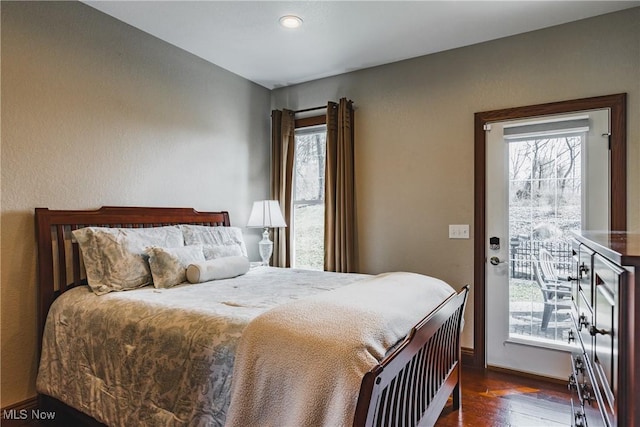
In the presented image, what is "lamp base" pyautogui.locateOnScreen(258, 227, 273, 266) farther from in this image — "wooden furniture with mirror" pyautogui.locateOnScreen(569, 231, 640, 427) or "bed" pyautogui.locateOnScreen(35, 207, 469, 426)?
"wooden furniture with mirror" pyautogui.locateOnScreen(569, 231, 640, 427)

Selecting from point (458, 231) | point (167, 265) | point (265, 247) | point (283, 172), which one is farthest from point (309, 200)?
point (167, 265)

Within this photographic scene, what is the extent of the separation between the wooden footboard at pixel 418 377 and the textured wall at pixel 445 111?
40.7 inches

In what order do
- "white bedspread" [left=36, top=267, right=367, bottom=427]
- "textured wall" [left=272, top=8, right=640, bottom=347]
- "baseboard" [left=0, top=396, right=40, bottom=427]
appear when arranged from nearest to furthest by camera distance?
"white bedspread" [left=36, top=267, right=367, bottom=427]
"baseboard" [left=0, top=396, right=40, bottom=427]
"textured wall" [left=272, top=8, right=640, bottom=347]

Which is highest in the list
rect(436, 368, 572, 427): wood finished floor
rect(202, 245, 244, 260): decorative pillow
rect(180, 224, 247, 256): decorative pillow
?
rect(180, 224, 247, 256): decorative pillow

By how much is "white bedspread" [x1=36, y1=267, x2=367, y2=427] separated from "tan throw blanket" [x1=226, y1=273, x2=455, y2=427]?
144 millimetres

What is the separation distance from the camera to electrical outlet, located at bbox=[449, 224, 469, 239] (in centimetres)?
311

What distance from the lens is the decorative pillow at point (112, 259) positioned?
2211 mm

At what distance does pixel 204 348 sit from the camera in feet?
5.01

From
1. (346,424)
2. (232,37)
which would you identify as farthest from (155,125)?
(346,424)

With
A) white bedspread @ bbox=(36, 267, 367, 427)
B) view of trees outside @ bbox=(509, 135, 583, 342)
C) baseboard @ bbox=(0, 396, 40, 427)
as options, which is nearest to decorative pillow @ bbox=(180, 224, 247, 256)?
white bedspread @ bbox=(36, 267, 367, 427)

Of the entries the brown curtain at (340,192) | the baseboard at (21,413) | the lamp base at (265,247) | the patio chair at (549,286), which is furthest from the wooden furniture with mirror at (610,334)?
the baseboard at (21,413)

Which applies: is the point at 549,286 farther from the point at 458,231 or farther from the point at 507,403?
the point at 507,403

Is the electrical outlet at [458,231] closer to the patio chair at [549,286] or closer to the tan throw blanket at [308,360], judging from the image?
the patio chair at [549,286]

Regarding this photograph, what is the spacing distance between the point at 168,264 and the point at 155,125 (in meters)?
1.30
